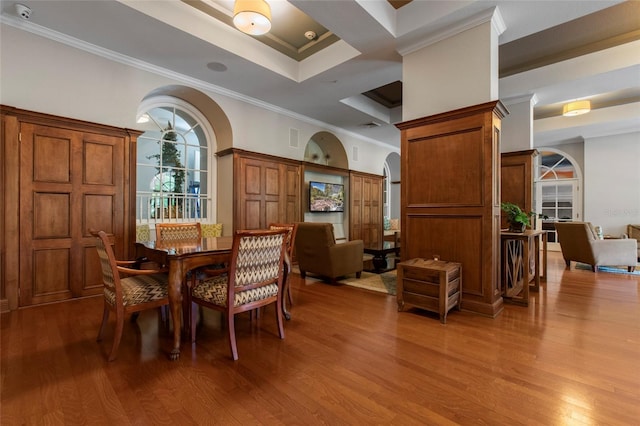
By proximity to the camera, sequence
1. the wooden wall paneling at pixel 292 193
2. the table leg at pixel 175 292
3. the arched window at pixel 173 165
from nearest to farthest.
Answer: the table leg at pixel 175 292, the arched window at pixel 173 165, the wooden wall paneling at pixel 292 193

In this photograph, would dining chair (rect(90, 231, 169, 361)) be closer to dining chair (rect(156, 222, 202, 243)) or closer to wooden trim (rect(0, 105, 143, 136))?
dining chair (rect(156, 222, 202, 243))

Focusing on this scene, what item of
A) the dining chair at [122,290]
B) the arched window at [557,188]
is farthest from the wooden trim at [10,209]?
the arched window at [557,188]

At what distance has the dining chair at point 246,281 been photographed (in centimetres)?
207

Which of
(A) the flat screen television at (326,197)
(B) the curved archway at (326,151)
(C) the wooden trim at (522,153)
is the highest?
(B) the curved archway at (326,151)

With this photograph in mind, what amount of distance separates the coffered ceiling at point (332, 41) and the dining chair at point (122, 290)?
2566 millimetres

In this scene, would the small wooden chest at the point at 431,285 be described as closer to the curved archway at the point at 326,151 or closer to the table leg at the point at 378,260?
the table leg at the point at 378,260

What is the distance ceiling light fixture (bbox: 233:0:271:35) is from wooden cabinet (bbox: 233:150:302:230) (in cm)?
234

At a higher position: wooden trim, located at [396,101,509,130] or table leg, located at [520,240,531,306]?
wooden trim, located at [396,101,509,130]

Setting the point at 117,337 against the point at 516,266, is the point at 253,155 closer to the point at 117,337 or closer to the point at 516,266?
the point at 117,337

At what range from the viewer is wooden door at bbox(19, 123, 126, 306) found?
3160 mm

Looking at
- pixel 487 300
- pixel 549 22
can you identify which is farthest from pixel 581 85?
pixel 487 300

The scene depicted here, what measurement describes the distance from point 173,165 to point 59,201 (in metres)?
1.68

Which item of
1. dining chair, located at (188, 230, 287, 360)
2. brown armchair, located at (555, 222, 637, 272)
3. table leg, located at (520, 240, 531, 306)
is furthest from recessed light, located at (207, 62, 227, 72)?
brown armchair, located at (555, 222, 637, 272)

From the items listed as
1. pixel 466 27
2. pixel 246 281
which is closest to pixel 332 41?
pixel 466 27
